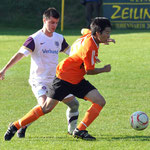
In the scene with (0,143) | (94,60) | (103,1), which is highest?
(94,60)

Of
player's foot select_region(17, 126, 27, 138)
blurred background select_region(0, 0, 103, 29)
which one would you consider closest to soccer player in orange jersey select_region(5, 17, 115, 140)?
player's foot select_region(17, 126, 27, 138)

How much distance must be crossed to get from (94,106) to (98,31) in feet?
3.42

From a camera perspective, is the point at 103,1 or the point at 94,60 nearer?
the point at 94,60

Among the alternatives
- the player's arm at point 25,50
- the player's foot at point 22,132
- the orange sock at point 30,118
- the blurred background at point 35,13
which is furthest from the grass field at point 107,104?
the blurred background at point 35,13

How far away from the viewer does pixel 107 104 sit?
10.0 metres

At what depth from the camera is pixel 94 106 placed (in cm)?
673

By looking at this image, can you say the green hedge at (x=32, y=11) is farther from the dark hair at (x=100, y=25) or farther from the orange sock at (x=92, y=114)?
the orange sock at (x=92, y=114)

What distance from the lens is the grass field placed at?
657 centimetres

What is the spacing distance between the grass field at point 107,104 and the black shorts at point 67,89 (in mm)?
634

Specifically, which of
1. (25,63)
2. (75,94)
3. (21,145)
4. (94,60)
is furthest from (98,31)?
(25,63)

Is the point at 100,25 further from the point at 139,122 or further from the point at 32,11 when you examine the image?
the point at 32,11

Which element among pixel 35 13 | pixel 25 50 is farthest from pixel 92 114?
pixel 35 13

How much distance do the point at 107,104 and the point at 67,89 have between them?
3378 millimetres

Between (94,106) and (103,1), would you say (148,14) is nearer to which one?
(103,1)
